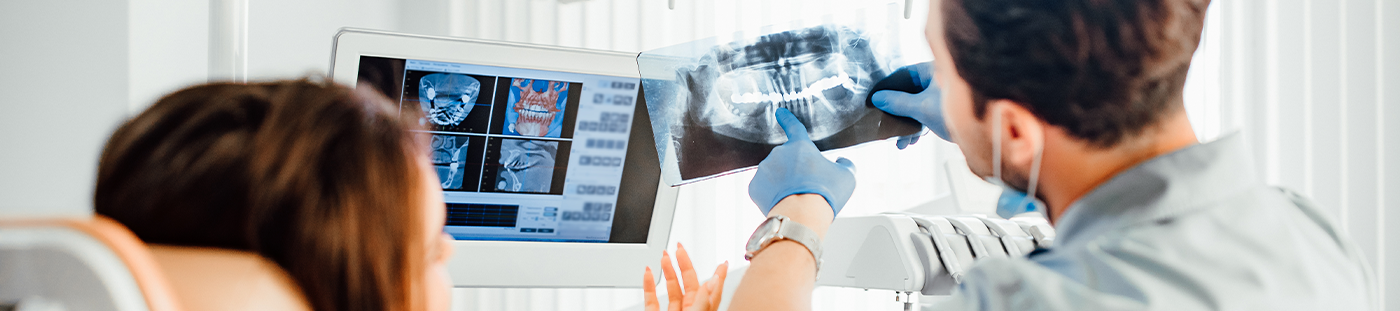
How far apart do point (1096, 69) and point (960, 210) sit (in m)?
0.93

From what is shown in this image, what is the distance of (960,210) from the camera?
4.89 ft

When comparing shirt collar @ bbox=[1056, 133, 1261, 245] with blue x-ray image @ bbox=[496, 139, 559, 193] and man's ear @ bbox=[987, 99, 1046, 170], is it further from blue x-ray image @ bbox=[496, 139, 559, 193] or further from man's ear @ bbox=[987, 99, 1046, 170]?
blue x-ray image @ bbox=[496, 139, 559, 193]

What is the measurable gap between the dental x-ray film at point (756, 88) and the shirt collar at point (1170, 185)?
405 mm

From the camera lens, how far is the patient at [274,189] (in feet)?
1.33

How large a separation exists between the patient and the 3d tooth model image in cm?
55

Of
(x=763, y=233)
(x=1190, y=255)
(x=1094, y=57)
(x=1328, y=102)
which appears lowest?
(x=763, y=233)

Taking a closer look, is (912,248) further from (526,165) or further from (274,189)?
(274,189)

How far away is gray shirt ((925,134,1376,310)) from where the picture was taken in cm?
53

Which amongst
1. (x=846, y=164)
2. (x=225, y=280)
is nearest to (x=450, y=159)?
(x=846, y=164)

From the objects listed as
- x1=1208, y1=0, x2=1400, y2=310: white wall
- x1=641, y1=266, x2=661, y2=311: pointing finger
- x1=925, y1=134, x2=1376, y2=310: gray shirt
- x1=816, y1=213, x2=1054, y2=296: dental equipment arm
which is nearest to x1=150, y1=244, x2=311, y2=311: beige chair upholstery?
x1=925, y1=134, x2=1376, y2=310: gray shirt

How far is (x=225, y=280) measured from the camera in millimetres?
347

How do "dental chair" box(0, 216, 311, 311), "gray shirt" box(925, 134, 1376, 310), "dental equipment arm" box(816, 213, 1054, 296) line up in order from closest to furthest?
"dental chair" box(0, 216, 311, 311), "gray shirt" box(925, 134, 1376, 310), "dental equipment arm" box(816, 213, 1054, 296)

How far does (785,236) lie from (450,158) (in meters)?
0.47

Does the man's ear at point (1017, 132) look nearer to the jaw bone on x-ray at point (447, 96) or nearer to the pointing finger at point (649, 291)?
the pointing finger at point (649, 291)
